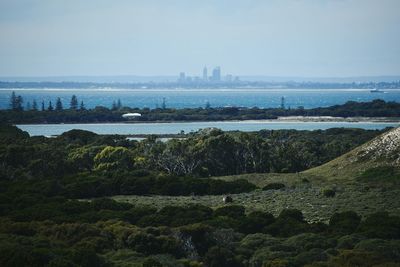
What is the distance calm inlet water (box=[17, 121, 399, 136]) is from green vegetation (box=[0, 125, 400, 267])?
50471 millimetres

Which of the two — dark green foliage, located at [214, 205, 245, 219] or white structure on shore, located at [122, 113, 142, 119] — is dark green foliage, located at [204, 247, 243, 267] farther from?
white structure on shore, located at [122, 113, 142, 119]

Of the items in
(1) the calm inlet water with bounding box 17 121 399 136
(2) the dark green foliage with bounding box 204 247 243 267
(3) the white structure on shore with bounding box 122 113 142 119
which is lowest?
(1) the calm inlet water with bounding box 17 121 399 136

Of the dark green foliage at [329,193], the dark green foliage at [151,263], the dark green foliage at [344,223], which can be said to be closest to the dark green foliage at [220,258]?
the dark green foliage at [151,263]

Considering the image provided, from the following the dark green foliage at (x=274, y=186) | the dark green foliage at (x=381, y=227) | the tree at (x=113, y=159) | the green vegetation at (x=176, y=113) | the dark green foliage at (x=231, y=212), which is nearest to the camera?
the dark green foliage at (x=381, y=227)

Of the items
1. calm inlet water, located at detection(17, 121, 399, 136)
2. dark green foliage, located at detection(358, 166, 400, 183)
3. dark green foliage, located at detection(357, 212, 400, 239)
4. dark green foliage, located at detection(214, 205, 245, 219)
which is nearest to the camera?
dark green foliage, located at detection(357, 212, 400, 239)

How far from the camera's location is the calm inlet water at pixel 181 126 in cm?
13112

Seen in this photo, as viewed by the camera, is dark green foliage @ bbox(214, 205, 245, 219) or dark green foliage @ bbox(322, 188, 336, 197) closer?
dark green foliage @ bbox(214, 205, 245, 219)

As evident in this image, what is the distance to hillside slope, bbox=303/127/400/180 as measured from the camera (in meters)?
58.3

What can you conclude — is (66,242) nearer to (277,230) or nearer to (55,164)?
(277,230)

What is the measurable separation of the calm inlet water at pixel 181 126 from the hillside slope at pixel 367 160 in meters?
65.2

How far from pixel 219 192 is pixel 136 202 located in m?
7.01

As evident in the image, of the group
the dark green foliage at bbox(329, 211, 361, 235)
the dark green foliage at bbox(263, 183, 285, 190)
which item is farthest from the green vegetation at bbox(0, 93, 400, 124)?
the dark green foliage at bbox(329, 211, 361, 235)

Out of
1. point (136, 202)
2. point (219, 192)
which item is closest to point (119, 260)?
point (136, 202)

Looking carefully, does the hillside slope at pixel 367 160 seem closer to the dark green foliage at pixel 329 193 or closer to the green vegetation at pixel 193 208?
the green vegetation at pixel 193 208
